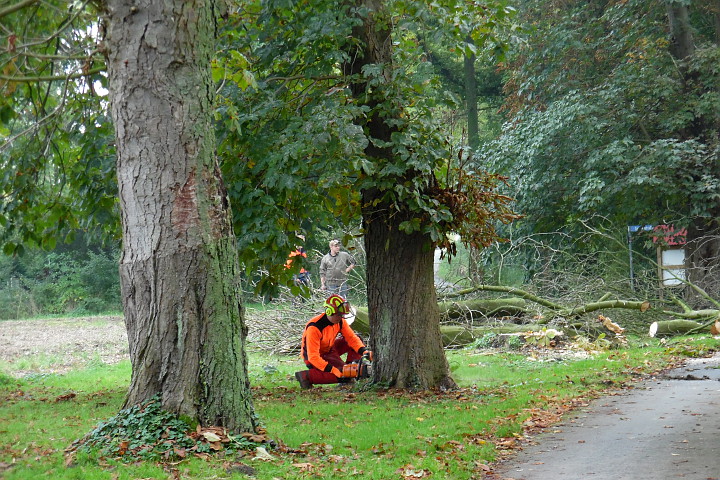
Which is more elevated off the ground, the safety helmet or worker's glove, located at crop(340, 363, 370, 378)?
the safety helmet

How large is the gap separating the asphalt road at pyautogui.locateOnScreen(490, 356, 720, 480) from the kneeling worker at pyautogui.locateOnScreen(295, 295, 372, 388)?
3807mm

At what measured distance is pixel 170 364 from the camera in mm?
6324

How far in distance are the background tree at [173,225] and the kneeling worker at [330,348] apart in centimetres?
522

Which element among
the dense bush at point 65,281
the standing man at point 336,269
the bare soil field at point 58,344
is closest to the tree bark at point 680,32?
the standing man at point 336,269

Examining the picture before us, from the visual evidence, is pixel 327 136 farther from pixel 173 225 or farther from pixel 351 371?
pixel 351 371

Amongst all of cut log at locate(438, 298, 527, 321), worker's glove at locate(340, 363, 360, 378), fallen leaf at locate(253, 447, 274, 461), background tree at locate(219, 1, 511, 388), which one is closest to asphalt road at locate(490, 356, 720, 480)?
fallen leaf at locate(253, 447, 274, 461)

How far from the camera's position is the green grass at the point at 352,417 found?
5914mm

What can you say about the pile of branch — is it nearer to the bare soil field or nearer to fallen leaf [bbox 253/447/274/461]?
the bare soil field

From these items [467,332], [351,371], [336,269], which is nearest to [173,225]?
[351,371]

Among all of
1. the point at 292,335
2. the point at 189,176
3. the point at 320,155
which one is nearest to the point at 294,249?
the point at 320,155

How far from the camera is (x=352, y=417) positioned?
8.96 meters

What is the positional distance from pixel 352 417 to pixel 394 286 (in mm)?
2610

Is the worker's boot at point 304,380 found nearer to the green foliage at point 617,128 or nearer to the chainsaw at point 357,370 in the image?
the chainsaw at point 357,370

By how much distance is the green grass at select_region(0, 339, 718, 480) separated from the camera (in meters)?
5.91
